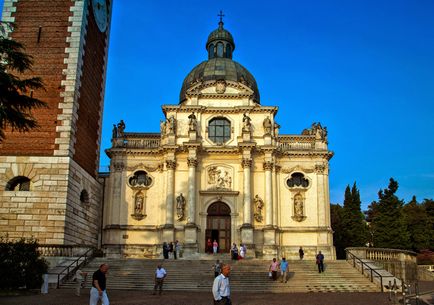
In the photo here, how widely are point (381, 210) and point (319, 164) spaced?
17159 millimetres

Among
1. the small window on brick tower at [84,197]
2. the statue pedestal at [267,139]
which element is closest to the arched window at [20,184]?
the small window on brick tower at [84,197]

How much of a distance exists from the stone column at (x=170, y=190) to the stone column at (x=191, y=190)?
124 cm

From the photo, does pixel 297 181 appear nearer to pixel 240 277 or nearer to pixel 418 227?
pixel 240 277

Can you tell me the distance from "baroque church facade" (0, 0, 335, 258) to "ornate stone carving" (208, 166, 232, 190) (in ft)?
0.25

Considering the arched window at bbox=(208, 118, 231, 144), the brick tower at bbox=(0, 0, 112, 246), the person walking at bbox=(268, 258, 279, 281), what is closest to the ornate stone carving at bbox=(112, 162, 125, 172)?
the brick tower at bbox=(0, 0, 112, 246)

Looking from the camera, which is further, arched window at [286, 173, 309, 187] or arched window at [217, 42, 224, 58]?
arched window at [217, 42, 224, 58]

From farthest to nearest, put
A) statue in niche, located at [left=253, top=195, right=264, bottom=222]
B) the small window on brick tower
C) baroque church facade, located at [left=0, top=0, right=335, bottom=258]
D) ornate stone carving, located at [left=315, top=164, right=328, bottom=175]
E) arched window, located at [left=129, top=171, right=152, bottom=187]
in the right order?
1. arched window, located at [left=129, top=171, right=152, bottom=187]
2. ornate stone carving, located at [left=315, top=164, right=328, bottom=175]
3. statue in niche, located at [left=253, top=195, right=264, bottom=222]
4. the small window on brick tower
5. baroque church facade, located at [left=0, top=0, right=335, bottom=258]

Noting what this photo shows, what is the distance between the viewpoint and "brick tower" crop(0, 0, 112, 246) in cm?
2462

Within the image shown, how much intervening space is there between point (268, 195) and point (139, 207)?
9496 mm

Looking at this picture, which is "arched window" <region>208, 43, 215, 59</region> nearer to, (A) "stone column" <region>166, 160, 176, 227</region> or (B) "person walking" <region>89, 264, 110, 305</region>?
(A) "stone column" <region>166, 160, 176, 227</region>

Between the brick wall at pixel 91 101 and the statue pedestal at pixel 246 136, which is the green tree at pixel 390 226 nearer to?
the statue pedestal at pixel 246 136

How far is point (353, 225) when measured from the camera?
52531 millimetres

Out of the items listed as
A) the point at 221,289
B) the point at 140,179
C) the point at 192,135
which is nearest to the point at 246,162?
the point at 192,135

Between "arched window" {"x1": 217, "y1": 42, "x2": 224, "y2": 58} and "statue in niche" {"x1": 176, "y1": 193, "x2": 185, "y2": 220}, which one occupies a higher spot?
"arched window" {"x1": 217, "y1": 42, "x2": 224, "y2": 58}
